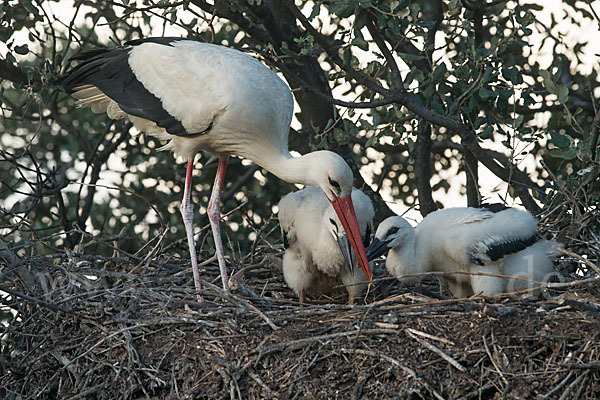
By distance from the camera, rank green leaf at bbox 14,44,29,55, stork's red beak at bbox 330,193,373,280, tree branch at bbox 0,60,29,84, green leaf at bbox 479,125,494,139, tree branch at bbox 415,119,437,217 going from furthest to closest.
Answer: tree branch at bbox 0,60,29,84, tree branch at bbox 415,119,437,217, green leaf at bbox 14,44,29,55, green leaf at bbox 479,125,494,139, stork's red beak at bbox 330,193,373,280

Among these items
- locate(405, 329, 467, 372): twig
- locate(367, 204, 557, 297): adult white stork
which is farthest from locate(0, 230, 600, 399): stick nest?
locate(367, 204, 557, 297): adult white stork

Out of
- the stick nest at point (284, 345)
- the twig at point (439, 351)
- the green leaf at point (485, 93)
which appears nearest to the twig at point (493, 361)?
the stick nest at point (284, 345)

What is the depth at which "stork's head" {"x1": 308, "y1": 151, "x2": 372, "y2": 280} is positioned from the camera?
219 inches

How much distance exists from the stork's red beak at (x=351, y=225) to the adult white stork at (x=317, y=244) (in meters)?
0.09

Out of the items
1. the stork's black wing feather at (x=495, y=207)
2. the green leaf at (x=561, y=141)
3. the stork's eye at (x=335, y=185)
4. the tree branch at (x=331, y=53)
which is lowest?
the stork's black wing feather at (x=495, y=207)

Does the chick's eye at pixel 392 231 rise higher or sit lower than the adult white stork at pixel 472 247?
higher

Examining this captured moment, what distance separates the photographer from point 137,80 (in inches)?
245

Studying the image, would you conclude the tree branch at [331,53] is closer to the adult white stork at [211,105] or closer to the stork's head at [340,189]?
the adult white stork at [211,105]

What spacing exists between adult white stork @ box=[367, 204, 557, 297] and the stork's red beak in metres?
0.13

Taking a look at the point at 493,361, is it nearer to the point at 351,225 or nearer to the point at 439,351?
the point at 439,351

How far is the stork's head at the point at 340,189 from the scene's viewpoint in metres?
5.55

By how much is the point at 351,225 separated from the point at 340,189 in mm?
242

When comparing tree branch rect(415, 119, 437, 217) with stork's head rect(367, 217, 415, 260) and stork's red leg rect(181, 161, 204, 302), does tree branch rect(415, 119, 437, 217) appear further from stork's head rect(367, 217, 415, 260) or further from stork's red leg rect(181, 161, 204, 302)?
stork's red leg rect(181, 161, 204, 302)

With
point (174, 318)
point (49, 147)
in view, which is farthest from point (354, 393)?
point (49, 147)
